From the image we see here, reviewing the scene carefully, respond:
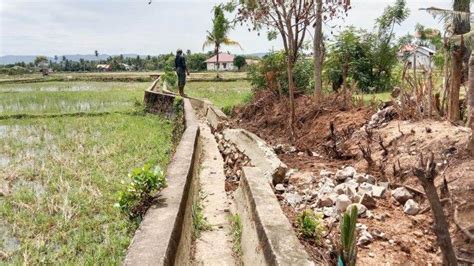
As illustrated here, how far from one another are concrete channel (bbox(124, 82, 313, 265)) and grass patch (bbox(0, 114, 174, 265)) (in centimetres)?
54

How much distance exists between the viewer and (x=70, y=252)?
390 cm

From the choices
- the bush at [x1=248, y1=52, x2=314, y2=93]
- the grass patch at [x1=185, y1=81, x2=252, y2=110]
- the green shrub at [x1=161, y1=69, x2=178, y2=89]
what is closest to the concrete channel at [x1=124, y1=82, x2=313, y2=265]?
the bush at [x1=248, y1=52, x2=314, y2=93]

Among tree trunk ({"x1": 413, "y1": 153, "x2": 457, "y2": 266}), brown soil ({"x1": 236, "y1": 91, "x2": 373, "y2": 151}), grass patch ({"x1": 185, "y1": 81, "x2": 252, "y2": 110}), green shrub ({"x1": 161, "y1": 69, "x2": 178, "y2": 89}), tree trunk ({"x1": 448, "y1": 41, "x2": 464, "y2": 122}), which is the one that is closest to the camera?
tree trunk ({"x1": 413, "y1": 153, "x2": 457, "y2": 266})

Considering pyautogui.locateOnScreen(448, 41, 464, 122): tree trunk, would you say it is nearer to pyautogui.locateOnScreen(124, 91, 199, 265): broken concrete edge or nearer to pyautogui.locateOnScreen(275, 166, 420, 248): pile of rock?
pyautogui.locateOnScreen(275, 166, 420, 248): pile of rock

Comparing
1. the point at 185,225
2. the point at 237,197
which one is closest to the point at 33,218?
the point at 185,225

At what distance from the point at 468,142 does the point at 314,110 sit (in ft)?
14.9

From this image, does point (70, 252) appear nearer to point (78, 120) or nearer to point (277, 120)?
point (277, 120)

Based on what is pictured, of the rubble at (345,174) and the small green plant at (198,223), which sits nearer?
the small green plant at (198,223)

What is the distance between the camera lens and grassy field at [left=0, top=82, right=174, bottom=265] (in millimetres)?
4020

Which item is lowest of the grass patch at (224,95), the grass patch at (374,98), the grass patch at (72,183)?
the grass patch at (72,183)

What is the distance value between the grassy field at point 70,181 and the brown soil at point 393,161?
204 cm

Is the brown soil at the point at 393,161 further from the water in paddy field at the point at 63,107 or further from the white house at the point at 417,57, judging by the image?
the water in paddy field at the point at 63,107

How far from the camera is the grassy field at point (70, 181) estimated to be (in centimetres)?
402

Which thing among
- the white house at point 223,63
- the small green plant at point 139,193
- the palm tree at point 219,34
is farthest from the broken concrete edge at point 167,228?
the white house at point 223,63
